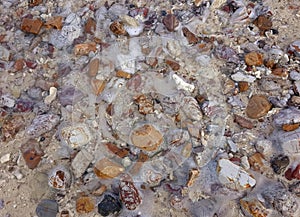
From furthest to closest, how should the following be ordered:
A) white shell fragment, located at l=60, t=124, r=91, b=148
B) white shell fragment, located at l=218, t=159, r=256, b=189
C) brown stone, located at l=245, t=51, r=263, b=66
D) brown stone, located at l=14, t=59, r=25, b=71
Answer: brown stone, located at l=14, t=59, r=25, b=71
brown stone, located at l=245, t=51, r=263, b=66
white shell fragment, located at l=60, t=124, r=91, b=148
white shell fragment, located at l=218, t=159, r=256, b=189

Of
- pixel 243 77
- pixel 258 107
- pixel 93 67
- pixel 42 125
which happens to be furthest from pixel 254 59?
pixel 42 125

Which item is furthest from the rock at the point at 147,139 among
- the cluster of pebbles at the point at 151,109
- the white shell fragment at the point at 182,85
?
the white shell fragment at the point at 182,85

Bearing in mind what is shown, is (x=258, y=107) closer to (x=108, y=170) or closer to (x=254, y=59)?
(x=254, y=59)

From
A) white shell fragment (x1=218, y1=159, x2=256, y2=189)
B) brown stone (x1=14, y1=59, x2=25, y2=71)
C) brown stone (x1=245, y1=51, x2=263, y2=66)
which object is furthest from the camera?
brown stone (x1=14, y1=59, x2=25, y2=71)

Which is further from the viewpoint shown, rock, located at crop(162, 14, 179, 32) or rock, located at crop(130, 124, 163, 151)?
rock, located at crop(162, 14, 179, 32)

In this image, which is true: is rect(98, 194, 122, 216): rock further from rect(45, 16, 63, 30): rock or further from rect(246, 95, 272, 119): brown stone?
rect(45, 16, 63, 30): rock

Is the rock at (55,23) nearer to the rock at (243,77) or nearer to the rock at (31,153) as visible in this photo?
the rock at (31,153)

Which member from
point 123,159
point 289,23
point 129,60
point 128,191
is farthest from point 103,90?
point 289,23

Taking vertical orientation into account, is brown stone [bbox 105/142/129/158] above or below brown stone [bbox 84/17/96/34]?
below

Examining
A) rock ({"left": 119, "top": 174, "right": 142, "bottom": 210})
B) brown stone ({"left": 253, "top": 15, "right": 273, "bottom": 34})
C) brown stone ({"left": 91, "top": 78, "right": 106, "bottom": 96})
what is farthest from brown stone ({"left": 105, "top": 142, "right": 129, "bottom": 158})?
brown stone ({"left": 253, "top": 15, "right": 273, "bottom": 34})
